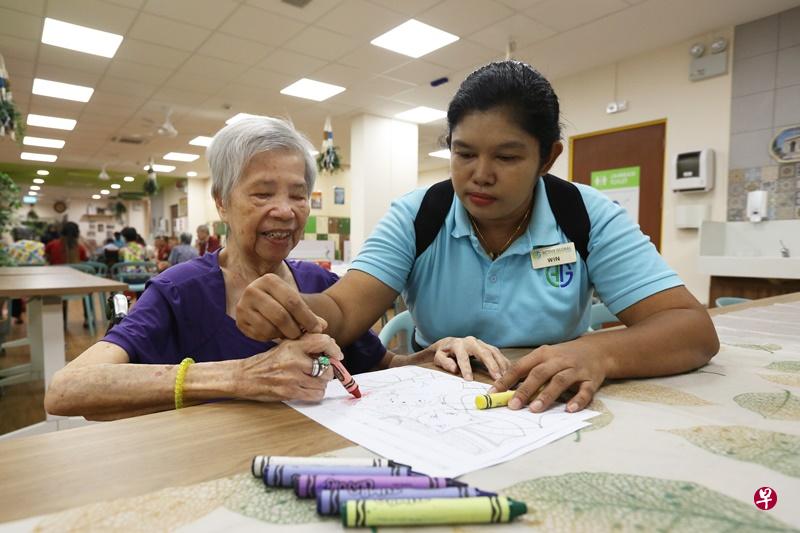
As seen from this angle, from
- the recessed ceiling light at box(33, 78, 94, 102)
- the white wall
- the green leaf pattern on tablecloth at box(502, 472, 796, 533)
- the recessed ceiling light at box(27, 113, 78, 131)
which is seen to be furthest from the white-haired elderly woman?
the recessed ceiling light at box(27, 113, 78, 131)

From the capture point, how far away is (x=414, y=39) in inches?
184

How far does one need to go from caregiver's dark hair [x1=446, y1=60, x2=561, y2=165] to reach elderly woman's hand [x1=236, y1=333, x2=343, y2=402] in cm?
73

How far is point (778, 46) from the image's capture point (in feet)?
13.1

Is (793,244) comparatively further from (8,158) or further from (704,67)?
(8,158)

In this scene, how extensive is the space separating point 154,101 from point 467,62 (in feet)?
14.7

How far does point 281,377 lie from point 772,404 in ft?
2.74

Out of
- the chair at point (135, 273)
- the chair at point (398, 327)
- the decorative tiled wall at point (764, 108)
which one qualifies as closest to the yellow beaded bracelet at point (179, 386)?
the chair at point (398, 327)

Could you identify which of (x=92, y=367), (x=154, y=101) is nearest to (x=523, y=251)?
(x=92, y=367)

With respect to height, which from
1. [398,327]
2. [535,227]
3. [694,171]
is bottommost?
[398,327]

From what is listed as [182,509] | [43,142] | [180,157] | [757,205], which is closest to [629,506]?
[182,509]

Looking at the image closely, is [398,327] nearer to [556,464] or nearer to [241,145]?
[241,145]

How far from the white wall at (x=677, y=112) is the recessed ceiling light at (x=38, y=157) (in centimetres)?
1131

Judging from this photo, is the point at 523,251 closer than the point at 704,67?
Yes

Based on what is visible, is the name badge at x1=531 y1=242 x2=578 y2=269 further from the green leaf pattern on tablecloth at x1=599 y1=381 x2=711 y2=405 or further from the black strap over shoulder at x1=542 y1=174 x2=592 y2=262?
the green leaf pattern on tablecloth at x1=599 y1=381 x2=711 y2=405
